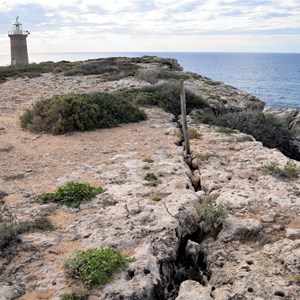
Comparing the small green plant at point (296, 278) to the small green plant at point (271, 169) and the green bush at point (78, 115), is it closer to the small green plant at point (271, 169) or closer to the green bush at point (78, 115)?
the small green plant at point (271, 169)

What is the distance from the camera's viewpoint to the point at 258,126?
47.2 feet

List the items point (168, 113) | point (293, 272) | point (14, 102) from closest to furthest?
1. point (293, 272)
2. point (168, 113)
3. point (14, 102)

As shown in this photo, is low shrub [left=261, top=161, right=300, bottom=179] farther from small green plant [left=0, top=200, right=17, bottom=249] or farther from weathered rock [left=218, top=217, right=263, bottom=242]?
small green plant [left=0, top=200, right=17, bottom=249]

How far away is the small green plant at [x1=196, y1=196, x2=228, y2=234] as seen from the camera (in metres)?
6.29

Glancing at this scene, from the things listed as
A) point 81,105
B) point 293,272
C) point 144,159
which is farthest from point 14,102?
point 293,272

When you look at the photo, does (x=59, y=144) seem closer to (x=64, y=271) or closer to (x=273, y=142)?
(x=64, y=271)

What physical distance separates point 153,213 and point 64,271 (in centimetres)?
201

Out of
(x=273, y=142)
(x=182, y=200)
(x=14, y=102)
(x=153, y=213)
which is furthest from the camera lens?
(x=14, y=102)

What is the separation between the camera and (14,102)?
18.3 meters

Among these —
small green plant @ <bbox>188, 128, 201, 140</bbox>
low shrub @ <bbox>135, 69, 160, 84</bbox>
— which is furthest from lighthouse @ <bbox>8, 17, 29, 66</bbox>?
small green plant @ <bbox>188, 128, 201, 140</bbox>

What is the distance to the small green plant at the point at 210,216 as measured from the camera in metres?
6.29

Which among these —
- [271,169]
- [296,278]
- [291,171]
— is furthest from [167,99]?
[296,278]

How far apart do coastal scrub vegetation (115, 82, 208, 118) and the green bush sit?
2049mm

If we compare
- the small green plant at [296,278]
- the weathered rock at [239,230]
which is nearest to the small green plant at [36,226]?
the weathered rock at [239,230]
